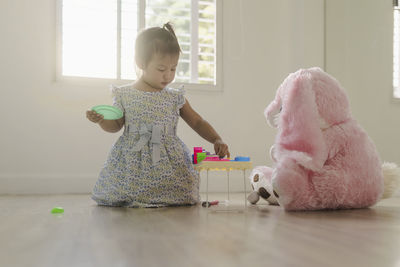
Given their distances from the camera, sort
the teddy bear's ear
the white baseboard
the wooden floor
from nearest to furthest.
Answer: the wooden floor → the teddy bear's ear → the white baseboard

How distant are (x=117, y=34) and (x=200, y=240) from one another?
1.84 m

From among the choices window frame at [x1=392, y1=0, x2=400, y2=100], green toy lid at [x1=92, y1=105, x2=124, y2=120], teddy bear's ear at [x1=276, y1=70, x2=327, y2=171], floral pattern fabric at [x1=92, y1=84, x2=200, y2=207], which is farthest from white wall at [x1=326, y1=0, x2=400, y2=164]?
green toy lid at [x1=92, y1=105, x2=124, y2=120]

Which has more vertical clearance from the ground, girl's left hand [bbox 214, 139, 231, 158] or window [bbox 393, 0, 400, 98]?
window [bbox 393, 0, 400, 98]

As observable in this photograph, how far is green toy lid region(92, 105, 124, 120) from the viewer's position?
4.43 feet

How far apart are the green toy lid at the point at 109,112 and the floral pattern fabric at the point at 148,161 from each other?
5 cm

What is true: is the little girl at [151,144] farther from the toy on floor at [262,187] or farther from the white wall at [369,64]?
the white wall at [369,64]

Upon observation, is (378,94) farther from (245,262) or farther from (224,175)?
(245,262)

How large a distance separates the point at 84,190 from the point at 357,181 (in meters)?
1.43

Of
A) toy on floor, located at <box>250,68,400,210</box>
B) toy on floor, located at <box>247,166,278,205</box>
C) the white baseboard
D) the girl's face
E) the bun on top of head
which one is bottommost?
the white baseboard

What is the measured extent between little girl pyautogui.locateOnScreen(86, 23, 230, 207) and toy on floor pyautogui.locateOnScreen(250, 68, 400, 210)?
0.24 meters

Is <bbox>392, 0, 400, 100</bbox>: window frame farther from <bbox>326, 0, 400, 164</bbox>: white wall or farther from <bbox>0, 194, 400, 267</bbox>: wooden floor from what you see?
<bbox>0, 194, 400, 267</bbox>: wooden floor

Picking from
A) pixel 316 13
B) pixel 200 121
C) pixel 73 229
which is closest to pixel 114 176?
pixel 200 121

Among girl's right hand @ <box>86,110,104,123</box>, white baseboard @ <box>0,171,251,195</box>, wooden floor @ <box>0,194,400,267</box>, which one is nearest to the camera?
wooden floor @ <box>0,194,400,267</box>

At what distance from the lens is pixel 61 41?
2236mm
